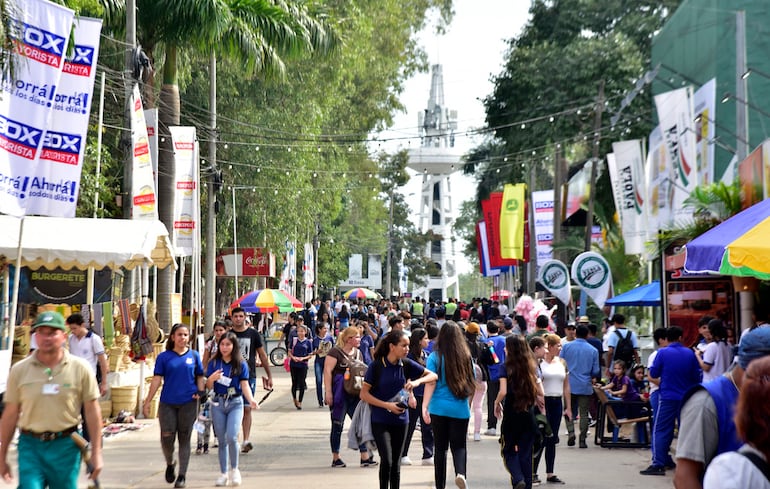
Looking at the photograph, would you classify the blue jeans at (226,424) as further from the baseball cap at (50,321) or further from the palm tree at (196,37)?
the palm tree at (196,37)

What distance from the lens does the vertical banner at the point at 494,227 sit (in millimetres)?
42719

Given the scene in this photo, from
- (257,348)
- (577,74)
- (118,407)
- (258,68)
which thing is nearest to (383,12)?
(577,74)

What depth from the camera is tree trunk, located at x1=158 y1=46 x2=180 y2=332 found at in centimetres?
2358

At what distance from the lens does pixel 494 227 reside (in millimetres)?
43156

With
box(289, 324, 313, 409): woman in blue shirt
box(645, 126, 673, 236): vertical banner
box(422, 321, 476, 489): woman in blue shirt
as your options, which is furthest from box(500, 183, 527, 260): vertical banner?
box(422, 321, 476, 489): woman in blue shirt

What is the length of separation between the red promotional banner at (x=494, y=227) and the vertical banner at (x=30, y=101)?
99.1ft

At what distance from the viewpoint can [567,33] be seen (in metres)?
43.8

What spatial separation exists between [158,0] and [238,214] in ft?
47.7

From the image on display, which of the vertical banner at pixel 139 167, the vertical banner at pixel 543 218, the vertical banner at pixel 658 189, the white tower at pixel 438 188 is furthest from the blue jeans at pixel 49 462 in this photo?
the white tower at pixel 438 188

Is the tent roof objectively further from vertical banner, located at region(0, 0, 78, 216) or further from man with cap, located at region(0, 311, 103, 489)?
man with cap, located at region(0, 311, 103, 489)

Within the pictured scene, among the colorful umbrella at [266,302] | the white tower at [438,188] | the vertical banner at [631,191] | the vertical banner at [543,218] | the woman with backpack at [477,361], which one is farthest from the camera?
the white tower at [438,188]

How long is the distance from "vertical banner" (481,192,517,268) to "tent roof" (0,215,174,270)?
2593 centimetres

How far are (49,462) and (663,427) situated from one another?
6.94 meters

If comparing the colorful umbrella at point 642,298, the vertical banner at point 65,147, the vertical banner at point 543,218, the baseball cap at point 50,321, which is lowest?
the baseball cap at point 50,321
